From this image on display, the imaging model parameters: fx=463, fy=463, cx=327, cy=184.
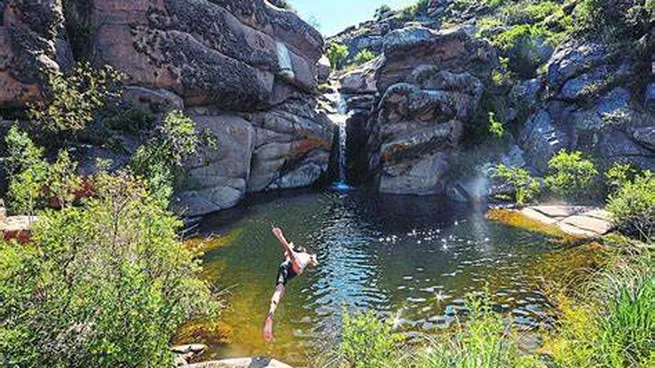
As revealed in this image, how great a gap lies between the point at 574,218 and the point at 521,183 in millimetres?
5532

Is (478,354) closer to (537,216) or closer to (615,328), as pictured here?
(615,328)

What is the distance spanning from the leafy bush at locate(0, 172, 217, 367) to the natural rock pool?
16.9 feet

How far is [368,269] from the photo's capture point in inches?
703

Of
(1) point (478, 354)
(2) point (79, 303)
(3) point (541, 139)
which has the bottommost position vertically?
(1) point (478, 354)

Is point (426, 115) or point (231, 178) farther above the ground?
point (426, 115)

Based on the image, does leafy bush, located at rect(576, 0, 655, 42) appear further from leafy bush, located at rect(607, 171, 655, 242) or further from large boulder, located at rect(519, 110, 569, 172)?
leafy bush, located at rect(607, 171, 655, 242)

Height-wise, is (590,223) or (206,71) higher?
(206,71)

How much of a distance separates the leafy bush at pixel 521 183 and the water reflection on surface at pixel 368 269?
301cm

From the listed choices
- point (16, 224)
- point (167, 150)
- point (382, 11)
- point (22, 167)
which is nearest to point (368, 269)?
point (16, 224)

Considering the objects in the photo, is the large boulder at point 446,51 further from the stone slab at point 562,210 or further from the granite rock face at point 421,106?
the stone slab at point 562,210

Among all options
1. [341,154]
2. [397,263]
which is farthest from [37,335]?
[341,154]

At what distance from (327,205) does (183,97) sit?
38.2 ft

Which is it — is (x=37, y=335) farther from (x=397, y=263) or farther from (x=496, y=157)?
(x=496, y=157)

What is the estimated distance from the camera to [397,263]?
1834 centimetres
